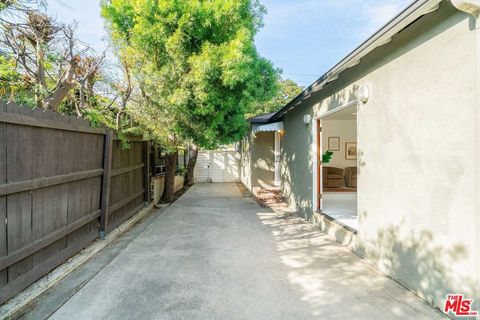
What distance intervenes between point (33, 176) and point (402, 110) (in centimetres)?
481

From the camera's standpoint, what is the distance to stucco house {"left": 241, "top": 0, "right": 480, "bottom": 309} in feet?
9.39

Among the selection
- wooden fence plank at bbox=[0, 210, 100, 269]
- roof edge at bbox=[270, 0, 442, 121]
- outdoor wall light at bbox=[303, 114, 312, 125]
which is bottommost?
wooden fence plank at bbox=[0, 210, 100, 269]

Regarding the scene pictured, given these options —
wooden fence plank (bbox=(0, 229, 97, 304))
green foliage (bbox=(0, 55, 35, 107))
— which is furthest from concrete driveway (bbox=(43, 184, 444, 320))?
green foliage (bbox=(0, 55, 35, 107))

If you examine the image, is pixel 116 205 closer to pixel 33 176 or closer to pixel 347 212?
pixel 33 176

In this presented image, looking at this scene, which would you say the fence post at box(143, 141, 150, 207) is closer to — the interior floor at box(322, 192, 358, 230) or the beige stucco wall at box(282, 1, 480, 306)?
the interior floor at box(322, 192, 358, 230)

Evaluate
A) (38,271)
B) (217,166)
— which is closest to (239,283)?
(38,271)

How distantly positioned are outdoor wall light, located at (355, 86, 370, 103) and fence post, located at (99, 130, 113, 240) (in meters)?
4.78

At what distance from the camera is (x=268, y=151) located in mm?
12859

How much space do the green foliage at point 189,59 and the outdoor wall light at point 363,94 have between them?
235cm

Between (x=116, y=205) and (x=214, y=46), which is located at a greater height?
(x=214, y=46)

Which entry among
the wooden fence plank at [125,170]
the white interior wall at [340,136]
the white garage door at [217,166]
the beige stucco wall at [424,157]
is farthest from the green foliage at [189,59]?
the white garage door at [217,166]

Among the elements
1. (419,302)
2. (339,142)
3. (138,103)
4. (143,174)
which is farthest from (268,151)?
(419,302)

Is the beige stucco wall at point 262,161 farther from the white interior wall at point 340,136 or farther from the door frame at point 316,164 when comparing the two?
the door frame at point 316,164

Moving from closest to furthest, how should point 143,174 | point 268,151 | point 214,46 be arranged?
point 214,46 < point 143,174 < point 268,151
